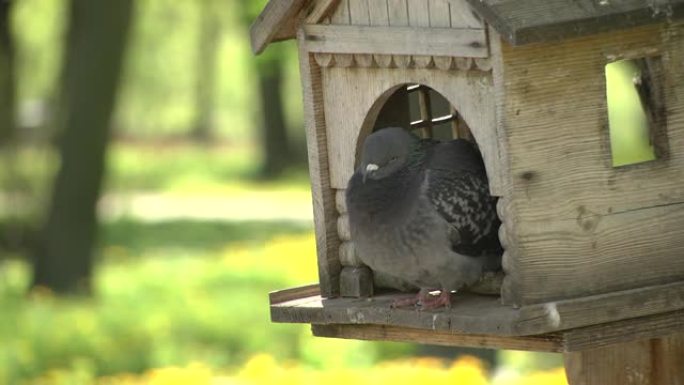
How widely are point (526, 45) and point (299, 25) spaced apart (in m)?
1.03

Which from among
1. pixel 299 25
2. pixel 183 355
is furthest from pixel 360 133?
pixel 183 355

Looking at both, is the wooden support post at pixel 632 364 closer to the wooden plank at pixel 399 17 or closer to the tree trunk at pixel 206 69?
the wooden plank at pixel 399 17

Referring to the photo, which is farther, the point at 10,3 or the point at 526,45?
the point at 10,3

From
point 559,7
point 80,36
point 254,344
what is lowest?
point 254,344

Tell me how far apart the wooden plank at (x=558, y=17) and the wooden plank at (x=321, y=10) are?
686mm

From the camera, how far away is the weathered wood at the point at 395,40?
3.68m

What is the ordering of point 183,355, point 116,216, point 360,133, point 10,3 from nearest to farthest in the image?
point 360,133
point 183,355
point 10,3
point 116,216

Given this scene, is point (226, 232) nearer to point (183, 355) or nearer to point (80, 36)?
point (80, 36)

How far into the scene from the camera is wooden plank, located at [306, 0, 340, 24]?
418 centimetres

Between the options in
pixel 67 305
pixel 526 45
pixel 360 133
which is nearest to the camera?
pixel 526 45

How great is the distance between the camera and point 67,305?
11148 mm

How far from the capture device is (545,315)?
348cm

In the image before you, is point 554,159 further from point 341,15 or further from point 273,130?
point 273,130

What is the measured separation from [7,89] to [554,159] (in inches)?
564
